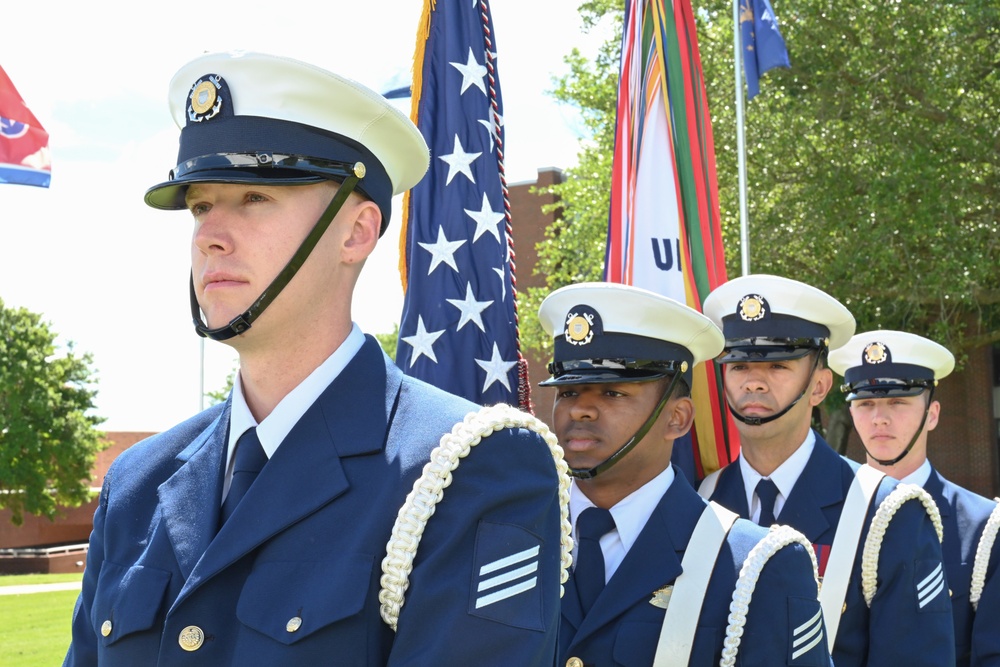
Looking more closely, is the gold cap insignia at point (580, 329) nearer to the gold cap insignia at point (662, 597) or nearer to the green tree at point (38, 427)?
the gold cap insignia at point (662, 597)

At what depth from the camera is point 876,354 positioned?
5.19 metres

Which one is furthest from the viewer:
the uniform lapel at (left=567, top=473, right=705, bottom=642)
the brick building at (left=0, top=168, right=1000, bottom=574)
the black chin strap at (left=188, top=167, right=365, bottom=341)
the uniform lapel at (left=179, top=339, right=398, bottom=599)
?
the brick building at (left=0, top=168, right=1000, bottom=574)

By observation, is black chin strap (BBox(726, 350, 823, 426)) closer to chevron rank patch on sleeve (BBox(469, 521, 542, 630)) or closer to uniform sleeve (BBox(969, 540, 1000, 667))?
uniform sleeve (BBox(969, 540, 1000, 667))

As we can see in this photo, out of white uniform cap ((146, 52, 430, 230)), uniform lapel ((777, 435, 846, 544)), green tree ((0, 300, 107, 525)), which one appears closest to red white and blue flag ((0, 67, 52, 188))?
uniform lapel ((777, 435, 846, 544))

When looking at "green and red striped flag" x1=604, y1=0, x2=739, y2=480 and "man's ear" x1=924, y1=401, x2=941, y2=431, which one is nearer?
"green and red striped flag" x1=604, y1=0, x2=739, y2=480

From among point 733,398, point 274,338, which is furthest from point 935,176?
point 274,338

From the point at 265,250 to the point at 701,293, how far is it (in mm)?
3387

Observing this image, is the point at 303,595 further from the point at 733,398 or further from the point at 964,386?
the point at 964,386

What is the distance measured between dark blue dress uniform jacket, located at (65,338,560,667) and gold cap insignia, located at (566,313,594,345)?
1.50 metres

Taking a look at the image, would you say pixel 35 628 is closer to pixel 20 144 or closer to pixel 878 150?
pixel 20 144

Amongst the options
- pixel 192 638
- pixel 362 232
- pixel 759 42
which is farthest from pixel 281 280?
pixel 759 42

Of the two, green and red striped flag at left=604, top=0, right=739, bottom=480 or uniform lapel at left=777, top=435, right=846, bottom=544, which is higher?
green and red striped flag at left=604, top=0, right=739, bottom=480

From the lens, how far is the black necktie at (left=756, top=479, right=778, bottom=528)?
→ 3.83 meters

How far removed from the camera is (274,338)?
1911 millimetres
